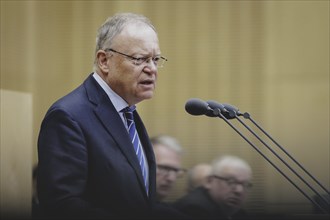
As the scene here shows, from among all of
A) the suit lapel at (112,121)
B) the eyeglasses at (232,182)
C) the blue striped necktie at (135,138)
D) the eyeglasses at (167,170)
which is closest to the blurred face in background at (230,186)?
the eyeglasses at (232,182)

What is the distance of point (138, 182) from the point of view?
2.26 meters

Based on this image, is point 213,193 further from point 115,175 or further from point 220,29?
point 220,29

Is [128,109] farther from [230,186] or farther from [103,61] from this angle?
[230,186]

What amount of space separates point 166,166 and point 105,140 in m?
1.80

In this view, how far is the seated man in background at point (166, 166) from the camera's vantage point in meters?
3.97

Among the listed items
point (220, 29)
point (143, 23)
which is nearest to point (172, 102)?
point (220, 29)

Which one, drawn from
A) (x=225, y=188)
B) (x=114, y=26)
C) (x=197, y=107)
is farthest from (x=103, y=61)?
(x=225, y=188)

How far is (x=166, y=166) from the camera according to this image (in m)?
4.03

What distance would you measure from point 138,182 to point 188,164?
8.14 feet

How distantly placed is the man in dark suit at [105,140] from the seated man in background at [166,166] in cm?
145

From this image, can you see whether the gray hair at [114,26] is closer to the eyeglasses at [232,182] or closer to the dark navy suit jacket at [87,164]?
the dark navy suit jacket at [87,164]

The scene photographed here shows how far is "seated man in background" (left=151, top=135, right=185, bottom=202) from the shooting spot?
397 cm

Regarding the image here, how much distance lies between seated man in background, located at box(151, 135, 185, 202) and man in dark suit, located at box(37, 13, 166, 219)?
4.77 feet

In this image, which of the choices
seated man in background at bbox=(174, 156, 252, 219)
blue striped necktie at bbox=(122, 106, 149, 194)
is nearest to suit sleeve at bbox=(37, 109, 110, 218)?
blue striped necktie at bbox=(122, 106, 149, 194)
